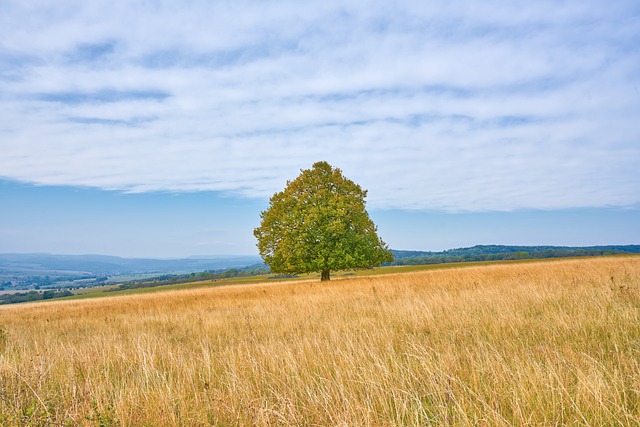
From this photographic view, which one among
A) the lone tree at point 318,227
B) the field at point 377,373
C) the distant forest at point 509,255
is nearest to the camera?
the field at point 377,373

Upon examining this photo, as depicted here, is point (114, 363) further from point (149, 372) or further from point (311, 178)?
point (311, 178)

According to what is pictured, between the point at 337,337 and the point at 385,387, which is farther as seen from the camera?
the point at 337,337

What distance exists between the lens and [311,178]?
3047 cm

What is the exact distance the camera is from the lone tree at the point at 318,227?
2908 cm

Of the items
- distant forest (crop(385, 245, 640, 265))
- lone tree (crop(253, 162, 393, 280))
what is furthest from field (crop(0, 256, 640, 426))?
distant forest (crop(385, 245, 640, 265))

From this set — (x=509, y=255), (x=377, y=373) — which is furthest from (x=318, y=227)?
(x=509, y=255)

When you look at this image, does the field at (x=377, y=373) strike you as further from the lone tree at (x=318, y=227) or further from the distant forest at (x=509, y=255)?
the distant forest at (x=509, y=255)

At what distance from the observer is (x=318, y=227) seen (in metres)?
29.2

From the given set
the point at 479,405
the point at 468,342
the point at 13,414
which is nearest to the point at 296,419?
the point at 479,405

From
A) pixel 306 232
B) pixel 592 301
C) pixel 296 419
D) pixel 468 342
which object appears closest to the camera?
pixel 296 419

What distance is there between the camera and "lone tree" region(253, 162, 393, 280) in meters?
29.1

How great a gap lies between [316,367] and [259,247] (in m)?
26.1

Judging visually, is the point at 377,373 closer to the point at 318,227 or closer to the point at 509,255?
the point at 318,227

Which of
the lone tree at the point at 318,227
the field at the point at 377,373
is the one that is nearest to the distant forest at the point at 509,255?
the lone tree at the point at 318,227
